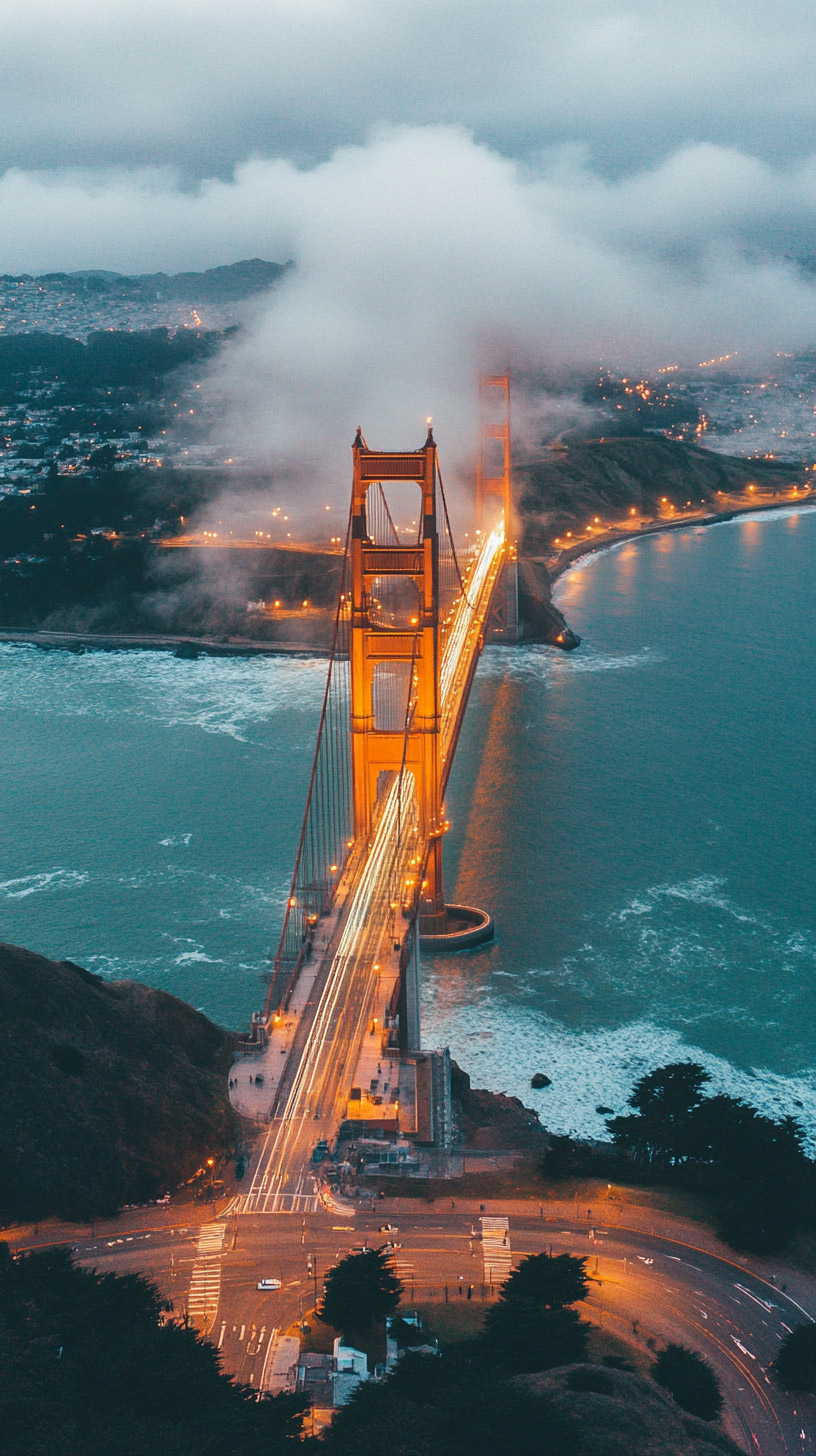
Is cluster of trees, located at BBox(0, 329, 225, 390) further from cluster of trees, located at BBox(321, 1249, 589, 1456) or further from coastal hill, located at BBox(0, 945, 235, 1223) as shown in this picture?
cluster of trees, located at BBox(321, 1249, 589, 1456)

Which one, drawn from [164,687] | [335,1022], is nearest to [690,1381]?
[335,1022]

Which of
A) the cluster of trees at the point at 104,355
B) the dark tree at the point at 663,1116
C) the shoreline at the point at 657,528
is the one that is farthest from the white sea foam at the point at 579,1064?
the cluster of trees at the point at 104,355

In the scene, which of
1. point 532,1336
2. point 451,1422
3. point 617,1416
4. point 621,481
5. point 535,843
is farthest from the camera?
point 621,481

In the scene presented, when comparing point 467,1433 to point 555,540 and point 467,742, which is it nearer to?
point 467,742

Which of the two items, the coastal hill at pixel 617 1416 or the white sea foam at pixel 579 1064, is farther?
the white sea foam at pixel 579 1064

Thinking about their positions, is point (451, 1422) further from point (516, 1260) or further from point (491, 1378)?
point (516, 1260)

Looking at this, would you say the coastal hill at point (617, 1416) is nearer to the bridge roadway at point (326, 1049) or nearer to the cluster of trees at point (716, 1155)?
the cluster of trees at point (716, 1155)

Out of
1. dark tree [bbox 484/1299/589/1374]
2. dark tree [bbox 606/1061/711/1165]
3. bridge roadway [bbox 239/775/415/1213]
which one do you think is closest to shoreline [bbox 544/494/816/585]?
bridge roadway [bbox 239/775/415/1213]
